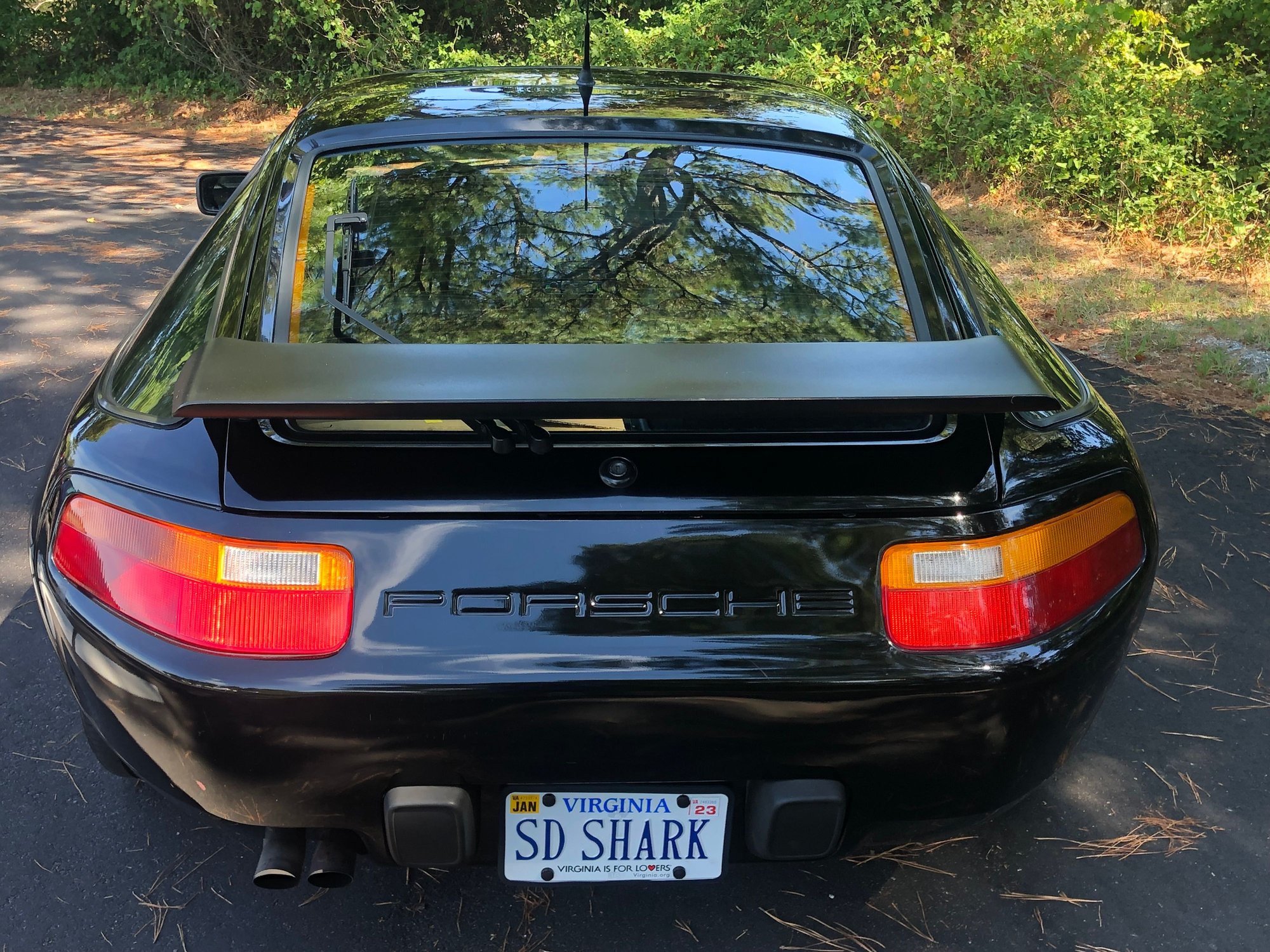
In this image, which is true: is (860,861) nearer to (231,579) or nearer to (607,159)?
(231,579)

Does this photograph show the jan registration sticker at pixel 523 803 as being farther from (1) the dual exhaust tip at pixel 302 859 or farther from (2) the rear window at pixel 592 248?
(2) the rear window at pixel 592 248

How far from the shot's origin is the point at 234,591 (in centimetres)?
150

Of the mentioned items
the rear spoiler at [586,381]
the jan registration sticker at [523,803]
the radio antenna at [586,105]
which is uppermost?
the radio antenna at [586,105]

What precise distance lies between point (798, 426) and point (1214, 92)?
7508mm

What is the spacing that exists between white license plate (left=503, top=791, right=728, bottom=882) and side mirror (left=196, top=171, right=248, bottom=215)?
2.39 metres

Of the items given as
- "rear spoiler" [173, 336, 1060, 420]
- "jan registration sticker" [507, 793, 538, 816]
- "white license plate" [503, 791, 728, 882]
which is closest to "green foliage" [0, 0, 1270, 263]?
"rear spoiler" [173, 336, 1060, 420]

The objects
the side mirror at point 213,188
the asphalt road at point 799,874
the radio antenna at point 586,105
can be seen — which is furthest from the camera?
the side mirror at point 213,188

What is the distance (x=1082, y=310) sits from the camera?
17.8 feet

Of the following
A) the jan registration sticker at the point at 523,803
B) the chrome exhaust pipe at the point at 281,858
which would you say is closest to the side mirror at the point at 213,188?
the chrome exhaust pipe at the point at 281,858

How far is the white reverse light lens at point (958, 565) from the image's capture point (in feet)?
5.05

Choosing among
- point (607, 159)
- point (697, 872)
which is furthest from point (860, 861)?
point (607, 159)

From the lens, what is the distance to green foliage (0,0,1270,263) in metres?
7.02

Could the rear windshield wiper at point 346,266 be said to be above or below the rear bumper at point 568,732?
above

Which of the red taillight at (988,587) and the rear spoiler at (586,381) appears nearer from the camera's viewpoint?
the rear spoiler at (586,381)
